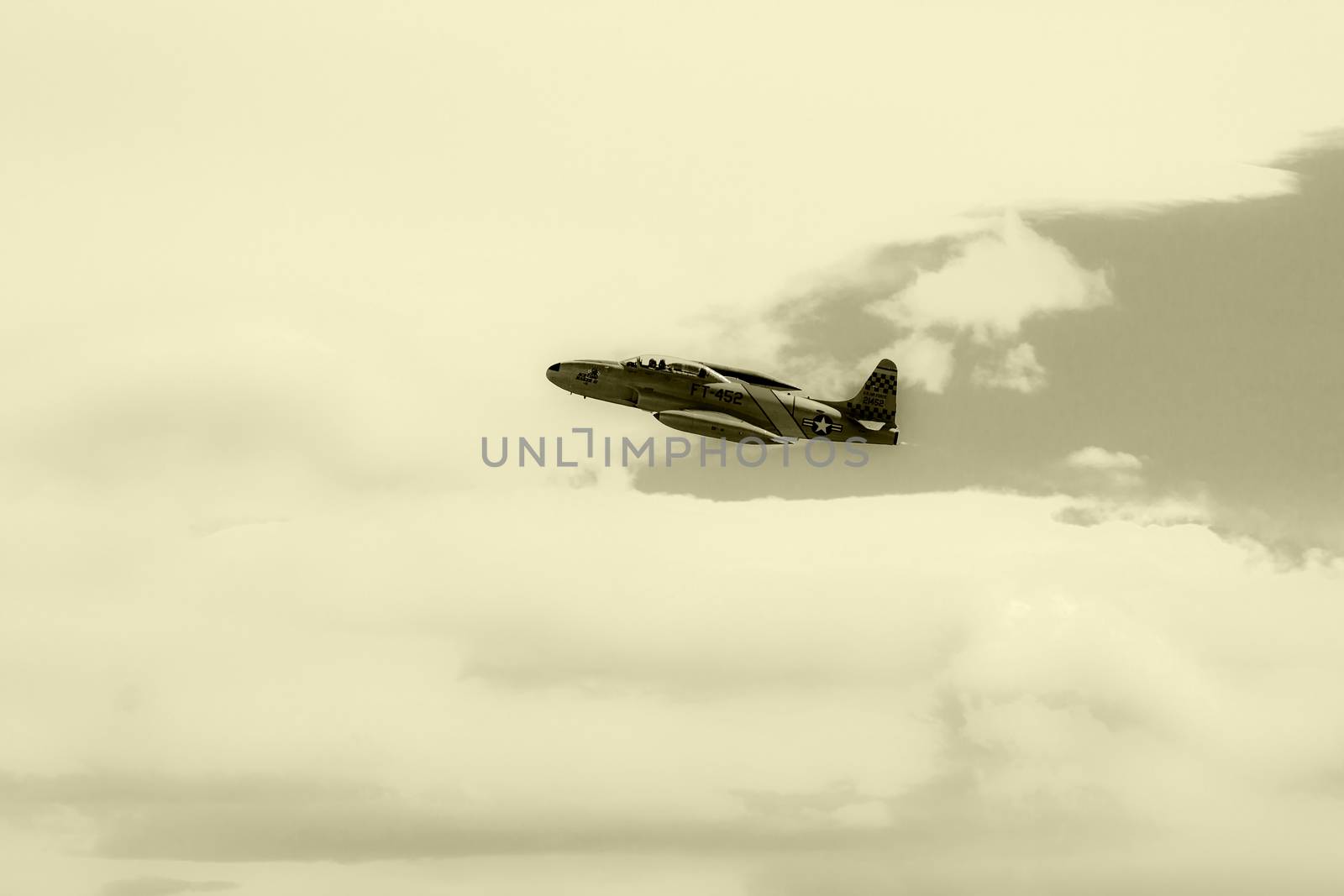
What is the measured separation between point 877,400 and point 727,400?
1323cm

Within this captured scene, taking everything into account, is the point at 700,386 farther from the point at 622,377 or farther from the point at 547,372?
the point at 547,372

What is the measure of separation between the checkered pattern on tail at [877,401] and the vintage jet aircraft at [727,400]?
0.07 meters

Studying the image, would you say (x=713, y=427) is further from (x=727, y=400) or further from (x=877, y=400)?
(x=877, y=400)

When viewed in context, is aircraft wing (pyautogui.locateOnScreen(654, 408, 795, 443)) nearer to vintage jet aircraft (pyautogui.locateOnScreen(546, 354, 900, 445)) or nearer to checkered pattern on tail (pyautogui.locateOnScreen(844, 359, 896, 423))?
vintage jet aircraft (pyautogui.locateOnScreen(546, 354, 900, 445))

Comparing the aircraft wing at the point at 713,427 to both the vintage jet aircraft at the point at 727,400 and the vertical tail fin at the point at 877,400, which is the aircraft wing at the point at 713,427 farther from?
the vertical tail fin at the point at 877,400

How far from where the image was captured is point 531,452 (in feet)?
277

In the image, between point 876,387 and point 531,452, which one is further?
point 876,387

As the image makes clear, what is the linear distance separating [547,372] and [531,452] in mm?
11200

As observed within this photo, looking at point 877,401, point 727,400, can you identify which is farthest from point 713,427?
point 877,401

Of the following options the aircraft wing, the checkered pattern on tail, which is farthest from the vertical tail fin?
the aircraft wing

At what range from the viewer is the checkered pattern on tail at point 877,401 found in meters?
94.6

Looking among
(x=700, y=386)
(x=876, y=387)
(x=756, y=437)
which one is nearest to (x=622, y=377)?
(x=700, y=386)

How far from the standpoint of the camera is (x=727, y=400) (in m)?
91.2

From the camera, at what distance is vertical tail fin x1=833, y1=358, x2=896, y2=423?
94.6 meters
